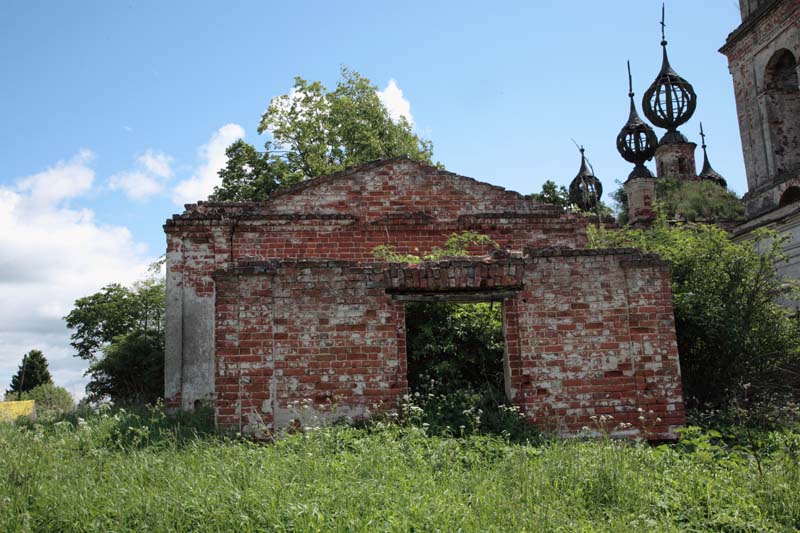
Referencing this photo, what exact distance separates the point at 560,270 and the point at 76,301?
22.1 meters

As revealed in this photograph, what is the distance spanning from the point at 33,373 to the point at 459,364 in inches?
1214

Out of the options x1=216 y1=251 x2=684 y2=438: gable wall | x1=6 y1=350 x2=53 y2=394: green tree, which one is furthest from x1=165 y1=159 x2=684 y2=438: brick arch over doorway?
x1=6 y1=350 x2=53 y2=394: green tree

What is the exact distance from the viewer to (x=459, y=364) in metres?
7.67

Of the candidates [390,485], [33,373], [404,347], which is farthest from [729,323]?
[33,373]

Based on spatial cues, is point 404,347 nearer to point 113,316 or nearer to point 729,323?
point 729,323

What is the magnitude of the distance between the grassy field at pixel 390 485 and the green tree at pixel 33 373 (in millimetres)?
29297

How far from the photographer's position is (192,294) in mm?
10703

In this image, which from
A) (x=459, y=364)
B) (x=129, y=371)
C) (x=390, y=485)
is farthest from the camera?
(x=129, y=371)

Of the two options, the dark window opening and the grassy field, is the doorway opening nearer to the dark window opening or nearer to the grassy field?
the dark window opening

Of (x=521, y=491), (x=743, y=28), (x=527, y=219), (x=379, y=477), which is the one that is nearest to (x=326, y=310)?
(x=379, y=477)

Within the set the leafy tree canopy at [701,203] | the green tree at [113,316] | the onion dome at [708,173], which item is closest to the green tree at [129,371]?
the green tree at [113,316]

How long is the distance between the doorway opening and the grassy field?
0.53 m

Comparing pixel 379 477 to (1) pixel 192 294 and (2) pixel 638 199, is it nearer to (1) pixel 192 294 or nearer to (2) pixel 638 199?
(1) pixel 192 294

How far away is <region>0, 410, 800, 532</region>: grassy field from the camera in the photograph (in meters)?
4.45
